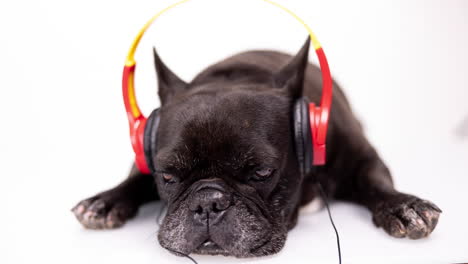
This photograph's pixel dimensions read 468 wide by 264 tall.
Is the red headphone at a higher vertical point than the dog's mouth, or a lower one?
higher

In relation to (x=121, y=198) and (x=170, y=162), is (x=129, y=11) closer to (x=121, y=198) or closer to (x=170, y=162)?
(x=121, y=198)

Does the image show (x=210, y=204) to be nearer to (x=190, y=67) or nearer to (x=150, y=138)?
(x=150, y=138)

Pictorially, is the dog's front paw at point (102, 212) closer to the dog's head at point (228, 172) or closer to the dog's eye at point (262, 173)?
the dog's head at point (228, 172)

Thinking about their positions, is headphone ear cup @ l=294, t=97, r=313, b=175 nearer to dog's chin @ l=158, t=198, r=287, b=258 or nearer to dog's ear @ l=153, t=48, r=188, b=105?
dog's chin @ l=158, t=198, r=287, b=258

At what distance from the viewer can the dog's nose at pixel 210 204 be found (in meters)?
Answer: 2.58

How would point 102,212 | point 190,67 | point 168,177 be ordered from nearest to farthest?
point 168,177 → point 102,212 → point 190,67

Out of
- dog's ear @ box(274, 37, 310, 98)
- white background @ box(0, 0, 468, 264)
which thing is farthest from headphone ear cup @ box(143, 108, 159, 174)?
white background @ box(0, 0, 468, 264)

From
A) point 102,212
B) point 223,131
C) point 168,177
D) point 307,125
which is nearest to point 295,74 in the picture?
point 307,125

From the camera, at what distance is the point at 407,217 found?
2.90 metres

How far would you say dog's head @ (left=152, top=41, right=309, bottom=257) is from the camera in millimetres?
2607

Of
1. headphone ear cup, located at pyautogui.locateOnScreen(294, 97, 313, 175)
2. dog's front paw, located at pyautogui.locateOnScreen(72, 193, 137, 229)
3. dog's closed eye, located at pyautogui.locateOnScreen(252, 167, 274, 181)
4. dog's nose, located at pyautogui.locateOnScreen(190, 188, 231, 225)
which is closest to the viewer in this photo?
dog's nose, located at pyautogui.locateOnScreen(190, 188, 231, 225)

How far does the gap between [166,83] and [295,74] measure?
709 millimetres

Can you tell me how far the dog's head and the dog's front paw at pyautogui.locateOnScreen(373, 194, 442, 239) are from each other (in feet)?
1.51

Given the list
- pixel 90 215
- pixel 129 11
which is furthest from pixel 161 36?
pixel 90 215
